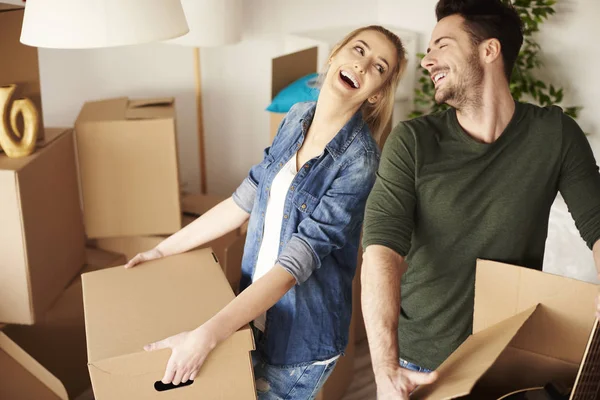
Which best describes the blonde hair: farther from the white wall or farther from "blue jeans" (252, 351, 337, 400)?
the white wall

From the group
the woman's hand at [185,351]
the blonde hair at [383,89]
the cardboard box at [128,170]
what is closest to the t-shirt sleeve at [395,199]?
the blonde hair at [383,89]

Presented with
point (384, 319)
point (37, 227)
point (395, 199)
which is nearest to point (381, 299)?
point (384, 319)

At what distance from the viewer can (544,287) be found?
3.42ft

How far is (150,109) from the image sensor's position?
2.45m

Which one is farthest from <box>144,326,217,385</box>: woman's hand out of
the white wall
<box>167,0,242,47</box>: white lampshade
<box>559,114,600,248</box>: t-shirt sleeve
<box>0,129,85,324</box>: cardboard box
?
the white wall

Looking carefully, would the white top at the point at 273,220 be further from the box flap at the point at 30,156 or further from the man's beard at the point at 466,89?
the box flap at the point at 30,156

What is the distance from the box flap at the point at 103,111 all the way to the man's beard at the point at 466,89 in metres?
1.29

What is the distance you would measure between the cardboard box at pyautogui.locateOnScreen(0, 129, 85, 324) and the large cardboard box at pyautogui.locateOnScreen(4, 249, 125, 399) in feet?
0.18

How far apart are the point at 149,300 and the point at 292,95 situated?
1.29 metres

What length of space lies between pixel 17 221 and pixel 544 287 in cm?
143

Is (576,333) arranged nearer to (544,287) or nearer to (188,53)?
(544,287)

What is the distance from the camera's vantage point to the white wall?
7.98 ft

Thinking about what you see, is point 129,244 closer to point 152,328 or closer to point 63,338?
point 63,338

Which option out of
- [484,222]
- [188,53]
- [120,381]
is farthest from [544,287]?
[188,53]
